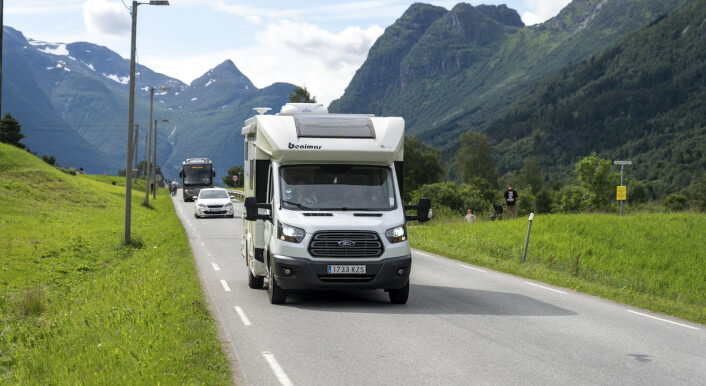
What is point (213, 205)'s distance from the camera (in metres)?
40.6

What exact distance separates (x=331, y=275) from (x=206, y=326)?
228cm

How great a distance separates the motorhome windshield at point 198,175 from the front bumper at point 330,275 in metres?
53.1

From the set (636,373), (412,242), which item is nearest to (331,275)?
(636,373)

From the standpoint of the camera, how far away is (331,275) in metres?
11.0

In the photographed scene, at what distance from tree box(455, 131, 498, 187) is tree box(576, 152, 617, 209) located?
42569 mm

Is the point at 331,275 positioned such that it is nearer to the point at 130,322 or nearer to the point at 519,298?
the point at 130,322

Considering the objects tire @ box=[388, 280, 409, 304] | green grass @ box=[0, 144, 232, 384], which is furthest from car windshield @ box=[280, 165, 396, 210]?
green grass @ box=[0, 144, 232, 384]

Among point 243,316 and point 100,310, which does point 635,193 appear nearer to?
point 243,316

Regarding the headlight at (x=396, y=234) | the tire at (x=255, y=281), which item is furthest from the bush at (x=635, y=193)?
the headlight at (x=396, y=234)

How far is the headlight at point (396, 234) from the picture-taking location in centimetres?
1114

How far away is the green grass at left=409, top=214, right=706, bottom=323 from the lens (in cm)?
2158

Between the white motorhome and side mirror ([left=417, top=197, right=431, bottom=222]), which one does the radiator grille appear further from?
side mirror ([left=417, top=197, right=431, bottom=222])

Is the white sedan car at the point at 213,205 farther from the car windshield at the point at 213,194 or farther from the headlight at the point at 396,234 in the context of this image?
the headlight at the point at 396,234

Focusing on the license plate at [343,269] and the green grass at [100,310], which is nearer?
the green grass at [100,310]
